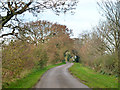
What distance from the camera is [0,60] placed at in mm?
10812

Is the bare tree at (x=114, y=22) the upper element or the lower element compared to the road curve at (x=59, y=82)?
upper

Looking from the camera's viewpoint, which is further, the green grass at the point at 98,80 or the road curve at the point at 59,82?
the green grass at the point at 98,80

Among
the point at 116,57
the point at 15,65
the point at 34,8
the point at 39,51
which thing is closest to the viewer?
the point at 34,8

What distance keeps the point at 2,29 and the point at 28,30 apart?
142 centimetres

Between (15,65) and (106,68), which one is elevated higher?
(15,65)

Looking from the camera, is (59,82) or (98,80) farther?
(98,80)

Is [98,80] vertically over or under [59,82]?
under

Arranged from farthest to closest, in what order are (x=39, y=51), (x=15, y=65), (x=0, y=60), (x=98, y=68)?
(x=39, y=51)
(x=98, y=68)
(x=15, y=65)
(x=0, y=60)

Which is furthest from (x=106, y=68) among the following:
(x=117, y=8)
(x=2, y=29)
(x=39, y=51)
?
(x=2, y=29)

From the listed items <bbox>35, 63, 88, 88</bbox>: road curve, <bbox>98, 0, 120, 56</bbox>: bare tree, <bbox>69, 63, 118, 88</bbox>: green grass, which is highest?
<bbox>98, 0, 120, 56</bbox>: bare tree

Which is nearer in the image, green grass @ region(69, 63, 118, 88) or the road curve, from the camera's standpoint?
the road curve

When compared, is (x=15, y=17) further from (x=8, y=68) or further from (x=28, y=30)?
(x=8, y=68)

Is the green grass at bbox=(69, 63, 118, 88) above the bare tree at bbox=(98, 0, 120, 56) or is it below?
below

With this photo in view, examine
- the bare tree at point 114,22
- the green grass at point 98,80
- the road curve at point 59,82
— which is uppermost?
the bare tree at point 114,22
